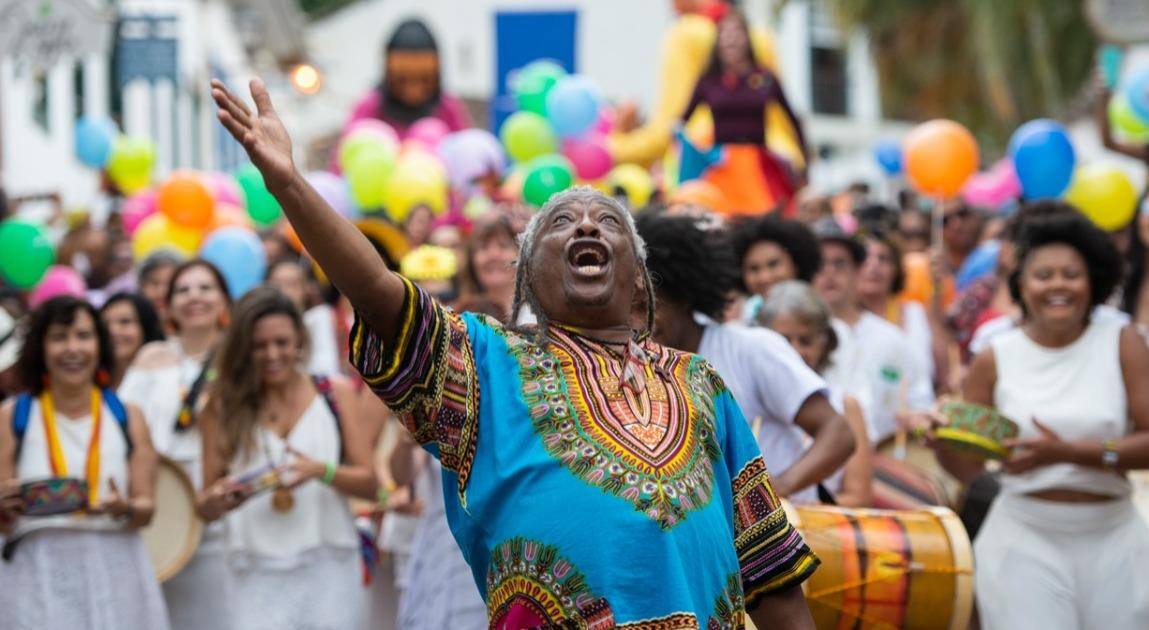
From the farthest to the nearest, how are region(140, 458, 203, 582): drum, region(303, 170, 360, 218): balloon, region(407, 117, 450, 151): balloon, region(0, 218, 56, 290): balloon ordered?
1. region(407, 117, 450, 151): balloon
2. region(303, 170, 360, 218): balloon
3. region(0, 218, 56, 290): balloon
4. region(140, 458, 203, 582): drum

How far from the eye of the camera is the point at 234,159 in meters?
39.8

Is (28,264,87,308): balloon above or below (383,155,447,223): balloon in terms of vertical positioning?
below

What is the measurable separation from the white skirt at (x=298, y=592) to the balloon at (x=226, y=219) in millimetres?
5662

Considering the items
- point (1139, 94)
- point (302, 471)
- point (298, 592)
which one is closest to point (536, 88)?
point (1139, 94)

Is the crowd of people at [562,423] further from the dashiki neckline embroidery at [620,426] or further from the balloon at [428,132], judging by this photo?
the balloon at [428,132]

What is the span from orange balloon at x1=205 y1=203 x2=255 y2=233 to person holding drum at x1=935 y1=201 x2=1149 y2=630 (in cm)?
716

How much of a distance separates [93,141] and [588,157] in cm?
407

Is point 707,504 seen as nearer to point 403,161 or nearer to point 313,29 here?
point 403,161

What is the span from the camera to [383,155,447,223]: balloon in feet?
41.6

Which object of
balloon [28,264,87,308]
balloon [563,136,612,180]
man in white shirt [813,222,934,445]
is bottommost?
man in white shirt [813,222,934,445]

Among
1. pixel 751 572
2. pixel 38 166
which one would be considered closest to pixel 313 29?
pixel 38 166

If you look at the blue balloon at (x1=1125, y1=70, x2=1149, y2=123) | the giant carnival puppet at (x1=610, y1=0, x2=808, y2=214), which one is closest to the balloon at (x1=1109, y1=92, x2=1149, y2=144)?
the blue balloon at (x1=1125, y1=70, x2=1149, y2=123)

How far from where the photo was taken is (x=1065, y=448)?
6.38 meters

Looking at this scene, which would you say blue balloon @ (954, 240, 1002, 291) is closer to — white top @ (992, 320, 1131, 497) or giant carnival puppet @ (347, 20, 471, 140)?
white top @ (992, 320, 1131, 497)
